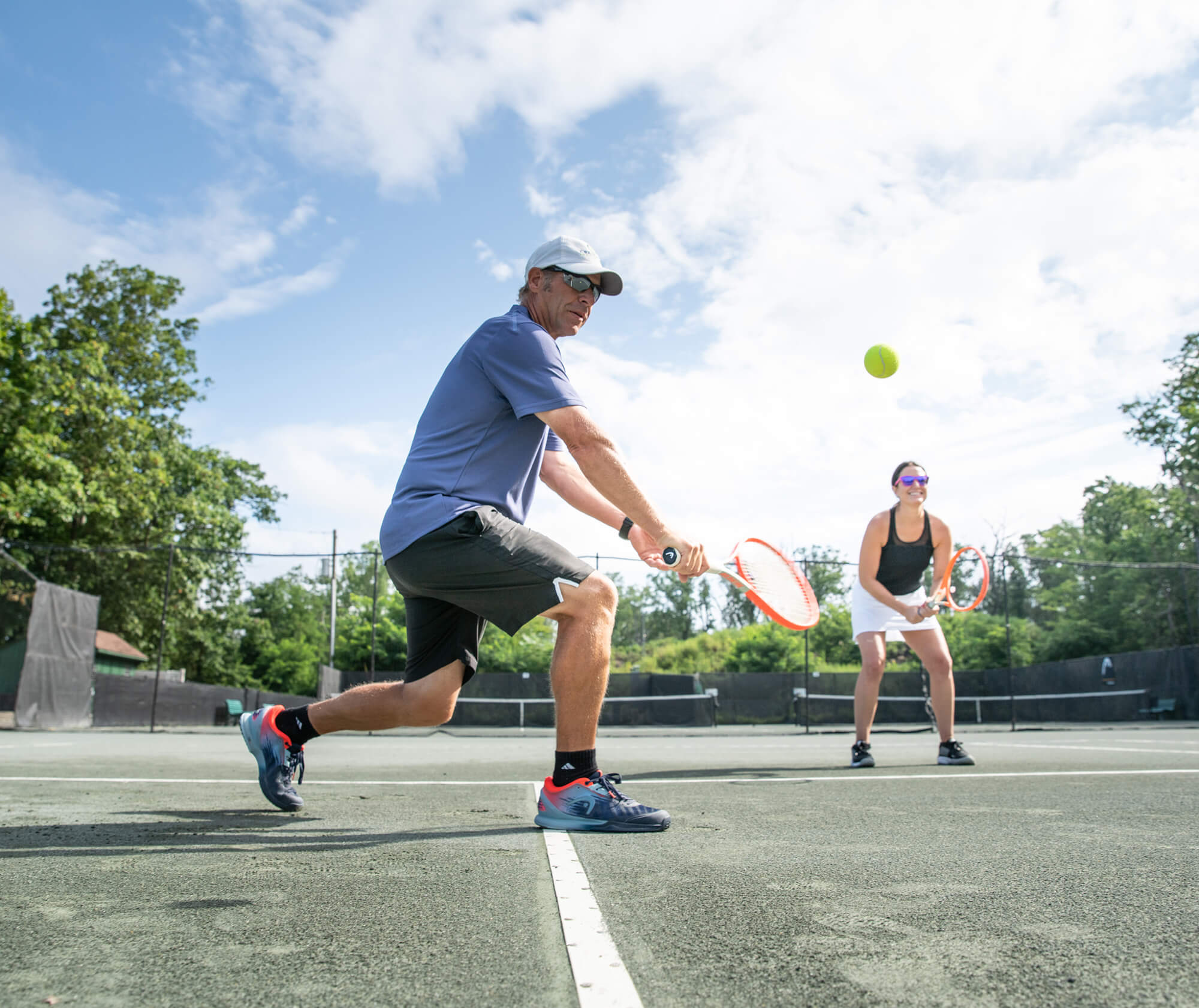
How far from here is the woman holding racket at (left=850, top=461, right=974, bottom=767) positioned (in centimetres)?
557

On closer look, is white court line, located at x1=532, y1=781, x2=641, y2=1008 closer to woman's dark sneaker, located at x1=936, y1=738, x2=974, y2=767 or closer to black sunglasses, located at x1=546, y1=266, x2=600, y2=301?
black sunglasses, located at x1=546, y1=266, x2=600, y2=301

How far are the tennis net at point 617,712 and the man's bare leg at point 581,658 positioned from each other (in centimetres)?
1550

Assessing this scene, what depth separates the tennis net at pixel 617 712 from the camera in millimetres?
18062

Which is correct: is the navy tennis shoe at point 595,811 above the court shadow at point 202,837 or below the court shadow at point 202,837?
above

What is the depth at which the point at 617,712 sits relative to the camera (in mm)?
18578

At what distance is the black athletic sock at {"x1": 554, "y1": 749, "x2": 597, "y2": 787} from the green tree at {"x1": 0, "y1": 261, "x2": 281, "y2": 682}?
19509 millimetres

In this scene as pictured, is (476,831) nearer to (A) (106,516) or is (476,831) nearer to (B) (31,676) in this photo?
(B) (31,676)

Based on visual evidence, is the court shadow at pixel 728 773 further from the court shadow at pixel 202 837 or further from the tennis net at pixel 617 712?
the tennis net at pixel 617 712

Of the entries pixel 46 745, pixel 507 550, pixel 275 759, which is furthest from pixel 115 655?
pixel 507 550

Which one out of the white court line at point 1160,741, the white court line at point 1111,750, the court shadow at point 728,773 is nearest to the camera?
the court shadow at point 728,773

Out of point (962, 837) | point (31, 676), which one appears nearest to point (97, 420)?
point (31, 676)

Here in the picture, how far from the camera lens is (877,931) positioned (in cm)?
148

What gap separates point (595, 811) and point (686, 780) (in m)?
1.95

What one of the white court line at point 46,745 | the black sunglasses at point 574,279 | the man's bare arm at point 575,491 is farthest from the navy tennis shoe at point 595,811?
the white court line at point 46,745
